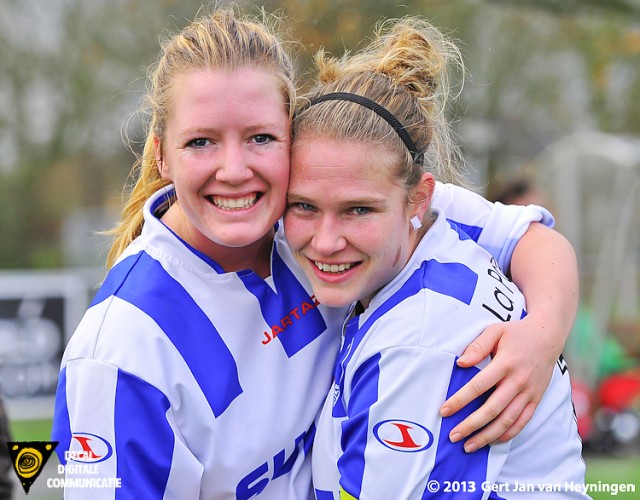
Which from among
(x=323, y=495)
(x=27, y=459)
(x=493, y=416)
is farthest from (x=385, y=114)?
(x=27, y=459)

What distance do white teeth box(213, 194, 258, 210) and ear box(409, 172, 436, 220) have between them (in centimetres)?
45

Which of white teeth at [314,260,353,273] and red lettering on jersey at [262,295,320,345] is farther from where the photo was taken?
red lettering on jersey at [262,295,320,345]

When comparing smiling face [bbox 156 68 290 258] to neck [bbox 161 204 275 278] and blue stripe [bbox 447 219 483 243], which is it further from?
blue stripe [bbox 447 219 483 243]

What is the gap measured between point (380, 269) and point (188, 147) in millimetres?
600

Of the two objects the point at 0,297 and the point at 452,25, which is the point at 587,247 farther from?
the point at 0,297

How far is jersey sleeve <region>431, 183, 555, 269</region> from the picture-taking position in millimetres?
2715

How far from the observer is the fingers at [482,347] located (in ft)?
6.88

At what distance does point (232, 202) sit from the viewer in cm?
226

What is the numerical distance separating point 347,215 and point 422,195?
0.26 metres

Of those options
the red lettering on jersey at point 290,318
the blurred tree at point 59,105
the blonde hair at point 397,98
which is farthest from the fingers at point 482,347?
the blurred tree at point 59,105

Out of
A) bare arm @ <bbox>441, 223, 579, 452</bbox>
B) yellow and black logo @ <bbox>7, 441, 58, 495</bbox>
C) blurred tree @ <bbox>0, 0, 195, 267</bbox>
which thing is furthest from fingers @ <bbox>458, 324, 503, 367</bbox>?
blurred tree @ <bbox>0, 0, 195, 267</bbox>

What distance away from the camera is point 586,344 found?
995 cm

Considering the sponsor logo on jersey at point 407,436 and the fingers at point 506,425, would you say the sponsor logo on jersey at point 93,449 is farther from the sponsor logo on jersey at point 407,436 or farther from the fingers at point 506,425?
the fingers at point 506,425

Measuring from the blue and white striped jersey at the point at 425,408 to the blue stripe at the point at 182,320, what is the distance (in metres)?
0.30
